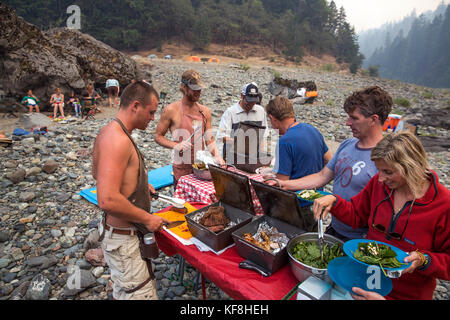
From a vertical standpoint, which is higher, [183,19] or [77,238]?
[183,19]

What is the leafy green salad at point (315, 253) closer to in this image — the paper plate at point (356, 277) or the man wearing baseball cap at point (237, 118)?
the paper plate at point (356, 277)

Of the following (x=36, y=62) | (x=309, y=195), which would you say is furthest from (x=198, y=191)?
(x=36, y=62)

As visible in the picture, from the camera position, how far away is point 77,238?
497 centimetres

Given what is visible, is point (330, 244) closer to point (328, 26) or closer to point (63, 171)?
point (63, 171)

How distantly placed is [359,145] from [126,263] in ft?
8.53

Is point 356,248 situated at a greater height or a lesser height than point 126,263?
greater

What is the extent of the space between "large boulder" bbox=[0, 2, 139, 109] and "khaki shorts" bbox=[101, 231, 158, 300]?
1486cm

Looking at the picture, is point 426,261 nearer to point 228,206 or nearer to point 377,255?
point 377,255

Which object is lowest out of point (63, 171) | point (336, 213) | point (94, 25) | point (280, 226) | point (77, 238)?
point (77, 238)

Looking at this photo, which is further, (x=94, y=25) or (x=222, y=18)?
(x=222, y=18)

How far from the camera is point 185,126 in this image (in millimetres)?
4398

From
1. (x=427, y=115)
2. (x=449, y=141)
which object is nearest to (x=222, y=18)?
(x=427, y=115)

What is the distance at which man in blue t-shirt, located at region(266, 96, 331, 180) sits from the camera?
10.9 ft

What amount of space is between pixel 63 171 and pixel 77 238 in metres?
3.41
